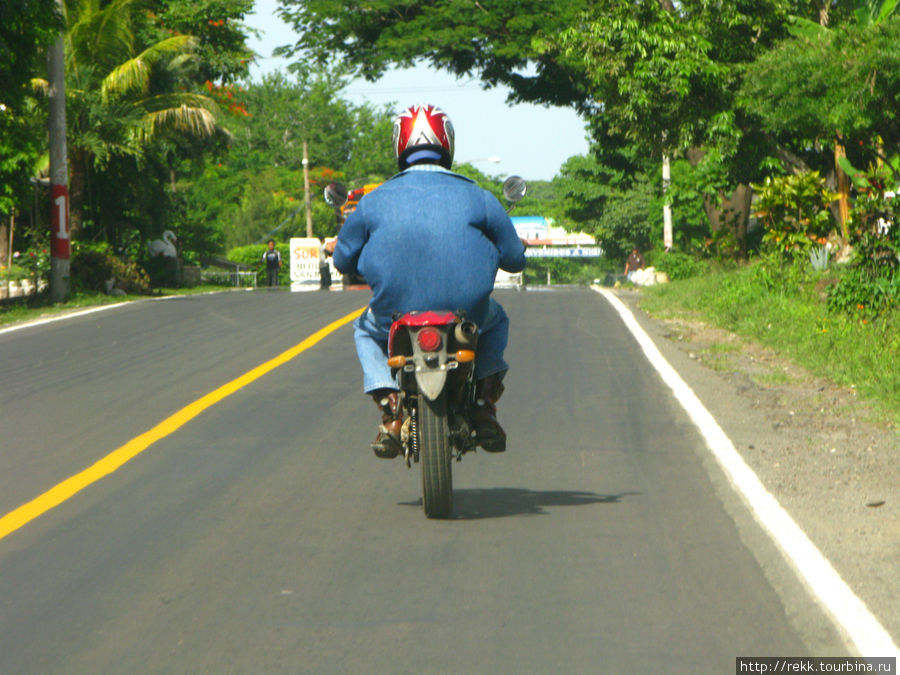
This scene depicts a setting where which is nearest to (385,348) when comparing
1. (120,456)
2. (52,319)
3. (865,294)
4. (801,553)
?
(801,553)

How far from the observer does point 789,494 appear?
6.71m

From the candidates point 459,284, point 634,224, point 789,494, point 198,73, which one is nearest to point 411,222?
point 459,284

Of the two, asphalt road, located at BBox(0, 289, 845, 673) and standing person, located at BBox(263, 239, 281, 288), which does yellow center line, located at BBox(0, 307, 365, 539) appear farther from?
standing person, located at BBox(263, 239, 281, 288)

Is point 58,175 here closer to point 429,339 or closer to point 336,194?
point 336,194

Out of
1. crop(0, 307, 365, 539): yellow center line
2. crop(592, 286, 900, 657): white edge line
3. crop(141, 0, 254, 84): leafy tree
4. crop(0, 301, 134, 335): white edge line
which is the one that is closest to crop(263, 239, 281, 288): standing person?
crop(141, 0, 254, 84): leafy tree

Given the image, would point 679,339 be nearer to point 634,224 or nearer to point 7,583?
point 7,583

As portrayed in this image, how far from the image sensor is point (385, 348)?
6312mm

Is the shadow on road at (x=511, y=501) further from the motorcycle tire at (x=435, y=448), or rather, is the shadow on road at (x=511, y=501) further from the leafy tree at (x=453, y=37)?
the leafy tree at (x=453, y=37)

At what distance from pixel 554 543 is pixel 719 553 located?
29.0 inches

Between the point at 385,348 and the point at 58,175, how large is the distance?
19.1m

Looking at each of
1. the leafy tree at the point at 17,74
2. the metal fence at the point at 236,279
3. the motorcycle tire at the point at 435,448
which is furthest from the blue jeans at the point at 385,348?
the metal fence at the point at 236,279

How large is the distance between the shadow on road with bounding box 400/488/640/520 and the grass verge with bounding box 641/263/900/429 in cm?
315

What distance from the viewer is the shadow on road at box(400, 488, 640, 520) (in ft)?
21.1

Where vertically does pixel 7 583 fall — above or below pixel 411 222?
below
